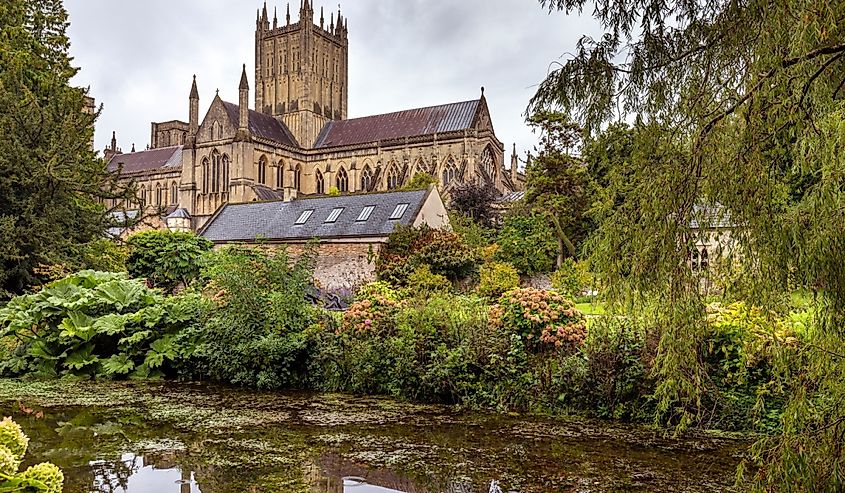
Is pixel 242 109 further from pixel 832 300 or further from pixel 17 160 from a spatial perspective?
pixel 832 300

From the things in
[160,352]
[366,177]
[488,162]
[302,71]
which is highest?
[302,71]

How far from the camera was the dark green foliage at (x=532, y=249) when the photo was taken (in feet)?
89.1

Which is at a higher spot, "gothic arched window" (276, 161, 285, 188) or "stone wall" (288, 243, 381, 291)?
"gothic arched window" (276, 161, 285, 188)

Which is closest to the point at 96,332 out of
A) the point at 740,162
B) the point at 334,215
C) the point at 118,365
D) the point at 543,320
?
the point at 118,365

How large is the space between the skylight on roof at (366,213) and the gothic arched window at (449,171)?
26.7 meters

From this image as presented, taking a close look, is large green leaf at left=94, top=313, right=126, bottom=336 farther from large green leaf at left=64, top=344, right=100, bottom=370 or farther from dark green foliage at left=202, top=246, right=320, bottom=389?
dark green foliage at left=202, top=246, right=320, bottom=389

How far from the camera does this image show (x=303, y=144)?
62031mm

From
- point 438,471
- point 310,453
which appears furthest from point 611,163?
point 310,453

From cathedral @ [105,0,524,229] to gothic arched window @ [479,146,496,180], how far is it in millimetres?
79

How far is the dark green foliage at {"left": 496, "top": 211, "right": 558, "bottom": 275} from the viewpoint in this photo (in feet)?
89.1

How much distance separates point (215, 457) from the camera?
7508 millimetres

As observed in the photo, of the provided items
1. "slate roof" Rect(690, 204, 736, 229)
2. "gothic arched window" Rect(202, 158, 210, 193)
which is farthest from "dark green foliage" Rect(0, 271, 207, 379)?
"gothic arched window" Rect(202, 158, 210, 193)

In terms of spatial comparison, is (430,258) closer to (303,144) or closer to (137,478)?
(137,478)

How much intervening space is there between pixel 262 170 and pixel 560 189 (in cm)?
3145
